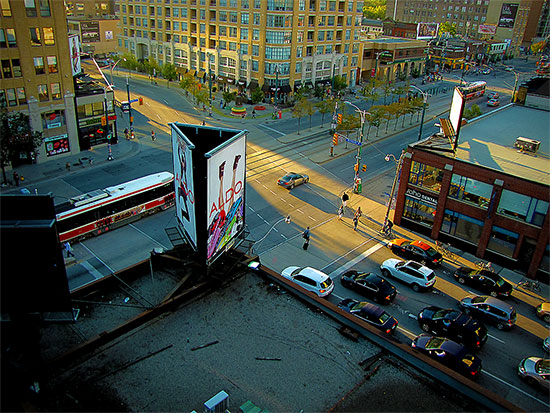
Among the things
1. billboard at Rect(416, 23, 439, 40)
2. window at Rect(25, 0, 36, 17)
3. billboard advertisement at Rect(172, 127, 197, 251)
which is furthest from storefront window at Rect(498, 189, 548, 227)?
billboard at Rect(416, 23, 439, 40)

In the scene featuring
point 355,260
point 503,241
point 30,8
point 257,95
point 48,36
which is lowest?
point 355,260

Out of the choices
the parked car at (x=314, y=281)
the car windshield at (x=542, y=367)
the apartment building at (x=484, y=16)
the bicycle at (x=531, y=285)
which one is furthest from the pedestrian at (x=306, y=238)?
the apartment building at (x=484, y=16)

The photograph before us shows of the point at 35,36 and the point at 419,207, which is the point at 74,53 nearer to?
the point at 35,36

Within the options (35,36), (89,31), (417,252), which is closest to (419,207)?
(417,252)

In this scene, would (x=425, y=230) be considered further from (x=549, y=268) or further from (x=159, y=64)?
(x=159, y=64)

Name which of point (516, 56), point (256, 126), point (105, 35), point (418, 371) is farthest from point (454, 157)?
point (516, 56)

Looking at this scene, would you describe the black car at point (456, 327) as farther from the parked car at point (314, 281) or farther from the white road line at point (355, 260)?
the white road line at point (355, 260)
